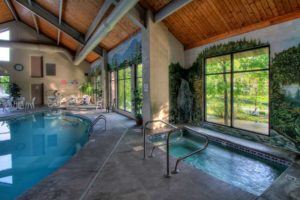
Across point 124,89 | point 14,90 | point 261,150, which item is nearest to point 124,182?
point 261,150

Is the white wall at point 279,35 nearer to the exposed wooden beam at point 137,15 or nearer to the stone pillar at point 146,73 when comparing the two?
the stone pillar at point 146,73

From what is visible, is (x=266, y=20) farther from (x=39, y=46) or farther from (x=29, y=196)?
(x=39, y=46)

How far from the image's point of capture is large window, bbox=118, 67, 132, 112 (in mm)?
9742

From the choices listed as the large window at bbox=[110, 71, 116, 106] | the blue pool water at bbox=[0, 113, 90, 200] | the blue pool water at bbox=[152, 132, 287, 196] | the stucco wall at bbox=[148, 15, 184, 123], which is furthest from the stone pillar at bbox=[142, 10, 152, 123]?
the large window at bbox=[110, 71, 116, 106]

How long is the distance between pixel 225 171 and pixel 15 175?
4.40m

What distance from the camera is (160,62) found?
22.8 ft

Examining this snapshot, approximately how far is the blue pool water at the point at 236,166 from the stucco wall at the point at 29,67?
13.0 meters

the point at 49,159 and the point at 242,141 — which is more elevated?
the point at 242,141

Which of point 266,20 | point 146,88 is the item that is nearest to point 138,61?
point 146,88

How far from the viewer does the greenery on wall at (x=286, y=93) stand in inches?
170

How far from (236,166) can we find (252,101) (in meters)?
2.19

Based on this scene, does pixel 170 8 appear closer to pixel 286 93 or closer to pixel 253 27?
pixel 253 27

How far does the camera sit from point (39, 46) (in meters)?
13.3

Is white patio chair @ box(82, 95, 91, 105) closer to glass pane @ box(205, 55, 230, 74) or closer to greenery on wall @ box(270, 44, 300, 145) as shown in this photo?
glass pane @ box(205, 55, 230, 74)
